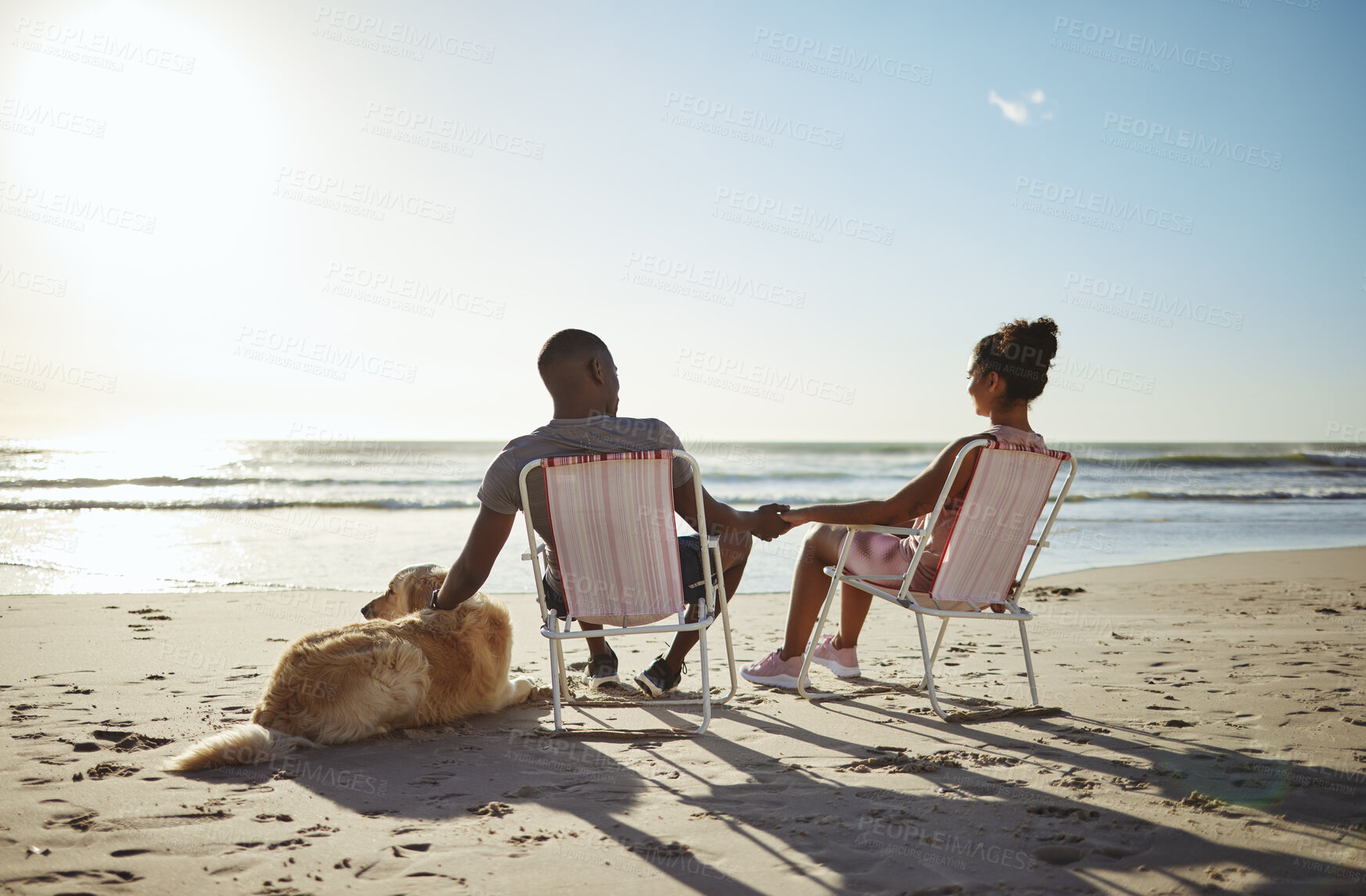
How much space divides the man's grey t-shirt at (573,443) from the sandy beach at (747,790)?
947 mm

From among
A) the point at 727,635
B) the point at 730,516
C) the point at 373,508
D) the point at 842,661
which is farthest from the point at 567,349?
the point at 373,508

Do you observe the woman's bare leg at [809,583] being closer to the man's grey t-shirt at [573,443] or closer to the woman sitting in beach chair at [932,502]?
the woman sitting in beach chair at [932,502]

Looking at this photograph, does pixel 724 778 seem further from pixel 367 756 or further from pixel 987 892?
pixel 367 756

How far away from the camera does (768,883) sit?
1989 mm

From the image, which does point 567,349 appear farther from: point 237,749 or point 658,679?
point 237,749

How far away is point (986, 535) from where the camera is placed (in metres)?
3.41

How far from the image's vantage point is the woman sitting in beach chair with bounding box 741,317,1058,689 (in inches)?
135

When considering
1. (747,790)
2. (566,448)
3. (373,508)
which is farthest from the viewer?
(373,508)

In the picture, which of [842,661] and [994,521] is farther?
[842,661]

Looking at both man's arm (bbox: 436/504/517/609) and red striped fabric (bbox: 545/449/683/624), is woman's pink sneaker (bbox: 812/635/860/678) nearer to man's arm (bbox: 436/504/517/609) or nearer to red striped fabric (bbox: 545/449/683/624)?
red striped fabric (bbox: 545/449/683/624)

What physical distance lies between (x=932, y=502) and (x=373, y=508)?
Answer: 527 inches

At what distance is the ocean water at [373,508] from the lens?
8289 millimetres

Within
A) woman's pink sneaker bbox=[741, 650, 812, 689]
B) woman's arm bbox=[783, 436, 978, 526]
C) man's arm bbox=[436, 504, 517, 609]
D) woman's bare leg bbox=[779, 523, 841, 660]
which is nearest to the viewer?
man's arm bbox=[436, 504, 517, 609]

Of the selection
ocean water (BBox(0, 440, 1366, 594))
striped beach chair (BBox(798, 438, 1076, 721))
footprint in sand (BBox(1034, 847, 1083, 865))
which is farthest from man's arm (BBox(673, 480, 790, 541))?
ocean water (BBox(0, 440, 1366, 594))
